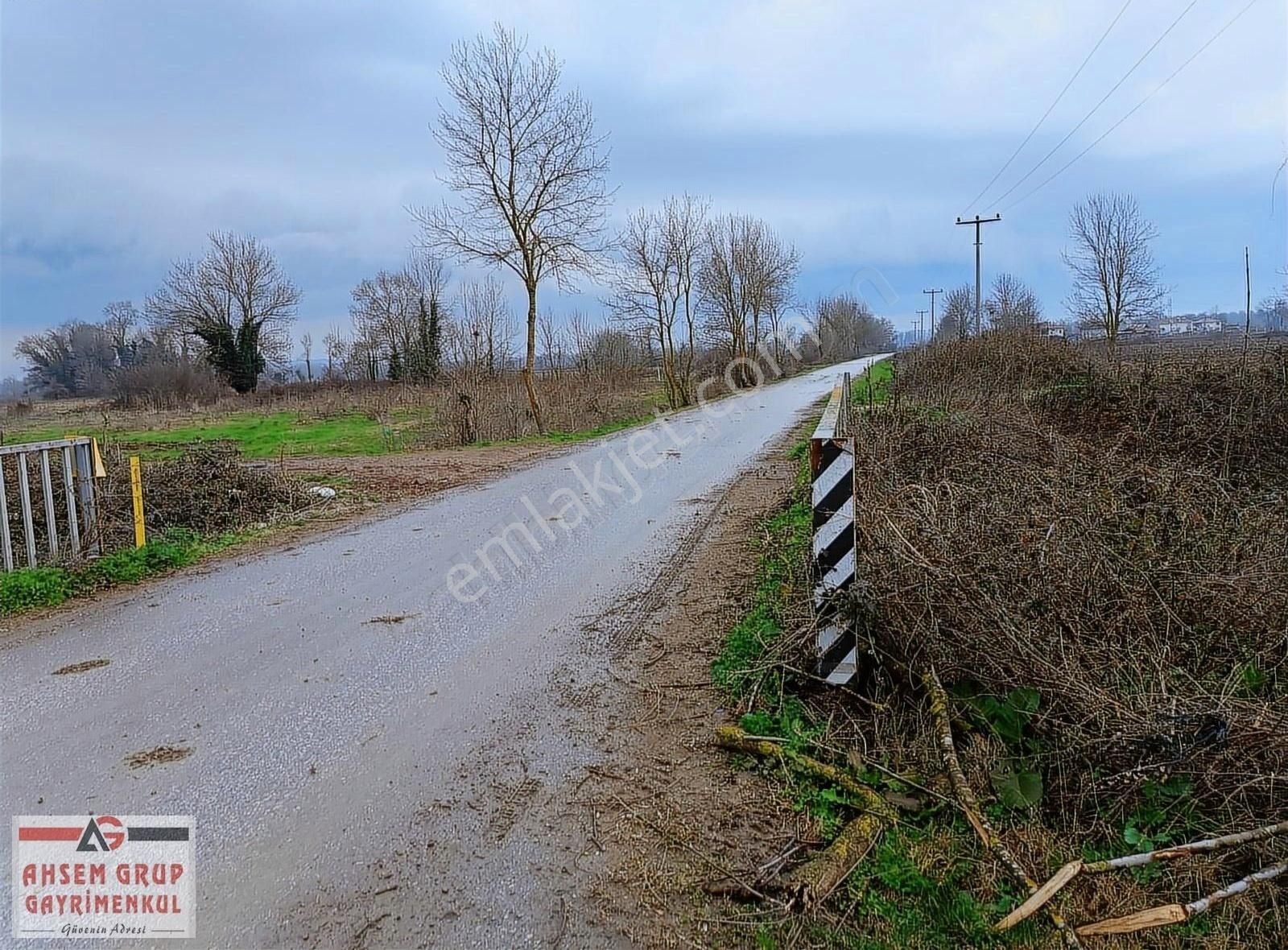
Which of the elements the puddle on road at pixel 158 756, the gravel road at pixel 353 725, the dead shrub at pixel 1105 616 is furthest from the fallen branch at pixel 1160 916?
the puddle on road at pixel 158 756

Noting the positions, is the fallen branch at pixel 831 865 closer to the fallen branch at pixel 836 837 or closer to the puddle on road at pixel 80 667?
the fallen branch at pixel 836 837

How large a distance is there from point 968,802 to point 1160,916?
68 cm

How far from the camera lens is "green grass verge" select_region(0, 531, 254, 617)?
5.95 meters

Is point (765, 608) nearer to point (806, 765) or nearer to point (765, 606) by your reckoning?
point (765, 606)

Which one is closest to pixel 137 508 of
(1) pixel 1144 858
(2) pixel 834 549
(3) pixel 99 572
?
(3) pixel 99 572

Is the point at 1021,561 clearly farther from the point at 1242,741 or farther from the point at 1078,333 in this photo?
the point at 1078,333

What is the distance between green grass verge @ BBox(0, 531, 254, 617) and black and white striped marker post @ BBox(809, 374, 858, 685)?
578 cm

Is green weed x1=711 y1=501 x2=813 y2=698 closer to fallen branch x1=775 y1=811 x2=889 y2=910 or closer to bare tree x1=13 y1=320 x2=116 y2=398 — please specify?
fallen branch x1=775 y1=811 x2=889 y2=910

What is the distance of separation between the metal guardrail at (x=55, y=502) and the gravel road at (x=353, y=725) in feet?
3.79

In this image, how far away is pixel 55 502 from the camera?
746cm

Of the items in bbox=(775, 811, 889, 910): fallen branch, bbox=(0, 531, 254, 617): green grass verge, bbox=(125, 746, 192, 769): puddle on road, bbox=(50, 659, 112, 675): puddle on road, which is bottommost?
bbox=(775, 811, 889, 910): fallen branch

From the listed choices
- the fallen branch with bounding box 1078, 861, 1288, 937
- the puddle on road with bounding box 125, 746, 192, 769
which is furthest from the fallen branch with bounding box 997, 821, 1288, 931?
the puddle on road with bounding box 125, 746, 192, 769

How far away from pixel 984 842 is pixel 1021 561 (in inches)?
65.4

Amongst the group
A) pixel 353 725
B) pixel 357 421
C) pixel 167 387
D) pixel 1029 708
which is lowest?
pixel 353 725
